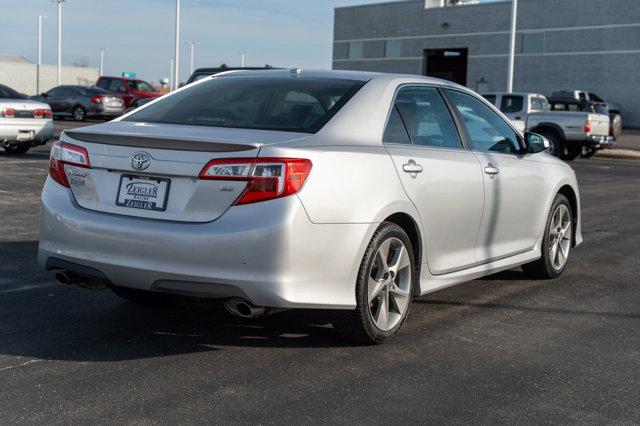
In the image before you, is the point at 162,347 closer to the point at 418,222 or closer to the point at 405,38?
the point at 418,222

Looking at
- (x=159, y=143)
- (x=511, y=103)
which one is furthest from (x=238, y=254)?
(x=511, y=103)

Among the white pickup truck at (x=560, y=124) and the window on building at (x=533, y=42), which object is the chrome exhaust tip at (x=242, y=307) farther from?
the window on building at (x=533, y=42)

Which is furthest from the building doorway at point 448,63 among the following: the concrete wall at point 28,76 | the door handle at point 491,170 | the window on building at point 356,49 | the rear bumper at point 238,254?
the rear bumper at point 238,254

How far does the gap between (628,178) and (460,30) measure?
4337 centimetres

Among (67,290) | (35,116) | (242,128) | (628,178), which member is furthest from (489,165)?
(628,178)

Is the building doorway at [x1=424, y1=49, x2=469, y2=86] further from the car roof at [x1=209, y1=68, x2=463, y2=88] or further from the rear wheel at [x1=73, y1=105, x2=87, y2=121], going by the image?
the car roof at [x1=209, y1=68, x2=463, y2=88]

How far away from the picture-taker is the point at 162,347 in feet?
16.4

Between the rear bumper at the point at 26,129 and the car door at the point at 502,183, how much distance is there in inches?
495

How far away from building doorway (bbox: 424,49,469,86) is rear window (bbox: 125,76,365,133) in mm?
58248

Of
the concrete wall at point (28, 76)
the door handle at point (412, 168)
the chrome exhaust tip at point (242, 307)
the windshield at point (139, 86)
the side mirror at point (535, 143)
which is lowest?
the chrome exhaust tip at point (242, 307)

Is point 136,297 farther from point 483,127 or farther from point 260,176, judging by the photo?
point 483,127

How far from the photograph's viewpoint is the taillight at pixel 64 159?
490 centimetres

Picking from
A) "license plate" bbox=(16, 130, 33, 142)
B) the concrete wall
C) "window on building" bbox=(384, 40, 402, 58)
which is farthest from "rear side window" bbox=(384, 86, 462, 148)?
the concrete wall

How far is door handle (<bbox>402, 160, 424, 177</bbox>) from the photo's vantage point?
523 centimetres
